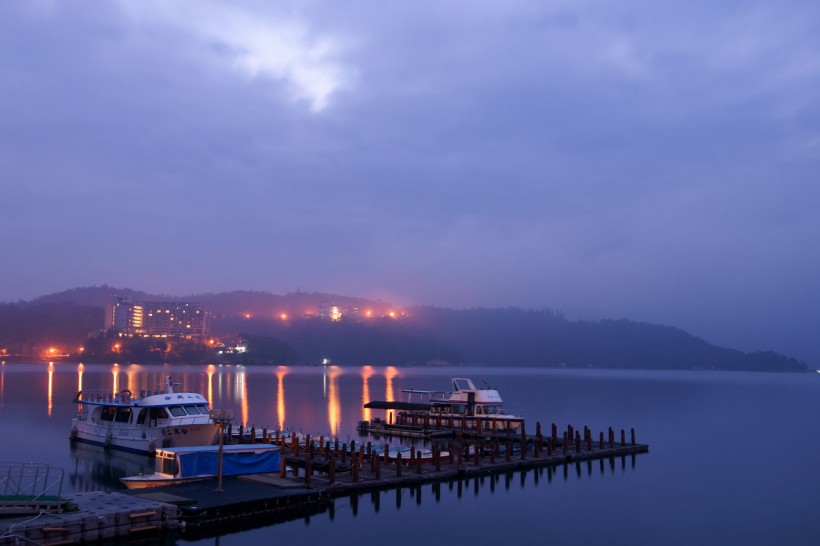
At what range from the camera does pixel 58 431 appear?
63.7m

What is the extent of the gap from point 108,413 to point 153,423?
6843 millimetres

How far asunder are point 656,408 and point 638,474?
68.8 metres

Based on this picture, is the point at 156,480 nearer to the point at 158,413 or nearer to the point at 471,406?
the point at 158,413

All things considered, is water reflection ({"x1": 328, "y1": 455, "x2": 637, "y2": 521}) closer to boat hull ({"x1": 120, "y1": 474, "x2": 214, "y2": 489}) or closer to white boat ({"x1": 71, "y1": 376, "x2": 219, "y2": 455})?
boat hull ({"x1": 120, "y1": 474, "x2": 214, "y2": 489})

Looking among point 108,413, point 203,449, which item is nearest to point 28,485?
point 203,449

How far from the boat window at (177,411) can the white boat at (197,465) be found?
13581 millimetres

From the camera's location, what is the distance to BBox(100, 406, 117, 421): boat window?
5007 cm

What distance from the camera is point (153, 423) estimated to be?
45.8 m

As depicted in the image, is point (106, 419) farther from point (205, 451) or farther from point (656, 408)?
point (656, 408)

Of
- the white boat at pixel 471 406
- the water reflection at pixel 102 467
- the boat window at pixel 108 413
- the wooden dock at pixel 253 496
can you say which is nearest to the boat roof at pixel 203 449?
the wooden dock at pixel 253 496

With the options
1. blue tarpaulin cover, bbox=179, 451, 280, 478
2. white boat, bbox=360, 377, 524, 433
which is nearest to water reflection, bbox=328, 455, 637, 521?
blue tarpaulin cover, bbox=179, 451, 280, 478

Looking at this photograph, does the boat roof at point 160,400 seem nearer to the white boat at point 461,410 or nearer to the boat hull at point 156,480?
the boat hull at point 156,480

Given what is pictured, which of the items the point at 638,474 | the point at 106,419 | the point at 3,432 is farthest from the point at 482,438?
the point at 3,432

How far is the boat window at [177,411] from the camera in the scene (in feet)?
149
